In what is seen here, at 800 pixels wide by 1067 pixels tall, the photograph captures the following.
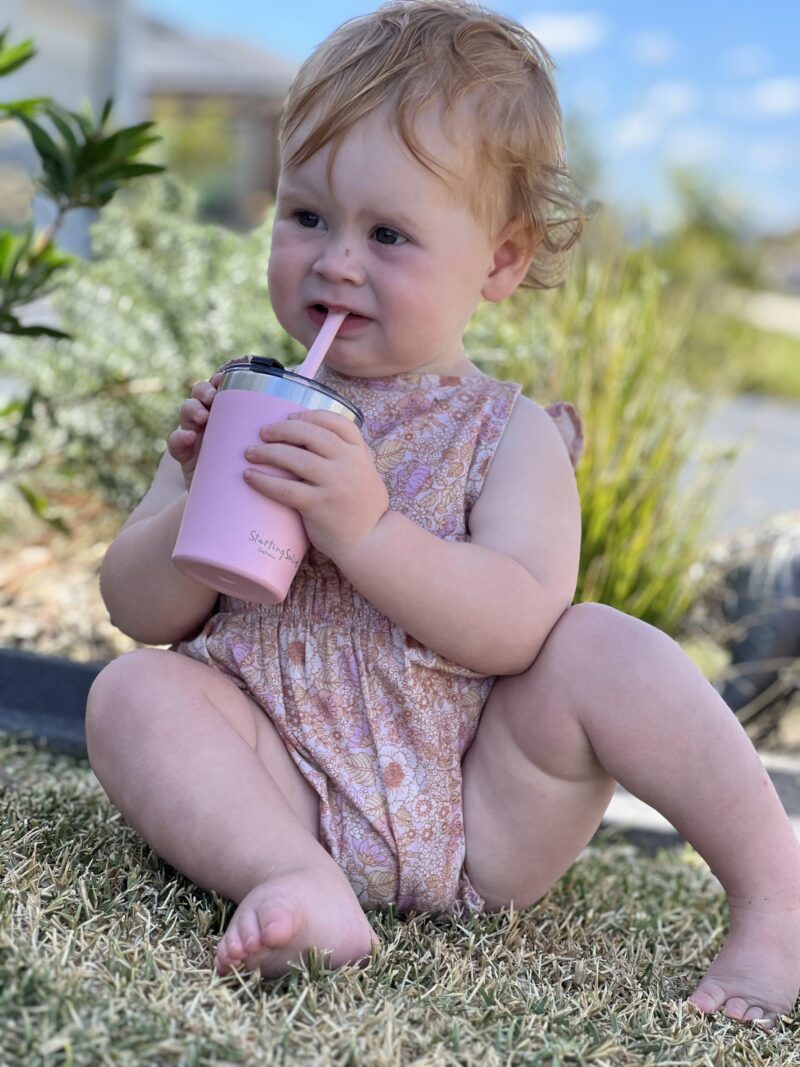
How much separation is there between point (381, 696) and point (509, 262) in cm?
63

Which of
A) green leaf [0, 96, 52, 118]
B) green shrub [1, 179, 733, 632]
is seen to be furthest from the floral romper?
green shrub [1, 179, 733, 632]

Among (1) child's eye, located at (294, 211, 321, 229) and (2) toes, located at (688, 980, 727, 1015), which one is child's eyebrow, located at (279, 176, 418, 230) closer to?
(1) child's eye, located at (294, 211, 321, 229)

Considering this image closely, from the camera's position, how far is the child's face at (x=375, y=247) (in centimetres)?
154

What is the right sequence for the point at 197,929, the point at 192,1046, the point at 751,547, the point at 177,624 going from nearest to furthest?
the point at 192,1046 < the point at 197,929 < the point at 177,624 < the point at 751,547

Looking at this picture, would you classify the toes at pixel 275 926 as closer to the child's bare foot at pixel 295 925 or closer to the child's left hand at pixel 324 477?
the child's bare foot at pixel 295 925

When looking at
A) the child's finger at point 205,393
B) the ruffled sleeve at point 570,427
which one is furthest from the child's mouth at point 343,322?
the ruffled sleeve at point 570,427

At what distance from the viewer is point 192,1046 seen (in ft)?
3.39

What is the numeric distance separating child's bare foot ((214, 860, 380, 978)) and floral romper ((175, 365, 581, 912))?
5.8 inches

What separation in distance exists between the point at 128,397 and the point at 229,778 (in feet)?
6.11

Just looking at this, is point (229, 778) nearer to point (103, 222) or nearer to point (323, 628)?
point (323, 628)

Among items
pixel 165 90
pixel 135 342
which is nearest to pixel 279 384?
pixel 135 342

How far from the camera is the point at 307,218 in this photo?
1610mm

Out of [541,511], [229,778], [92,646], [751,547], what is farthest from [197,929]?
[751,547]

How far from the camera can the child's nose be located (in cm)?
152
